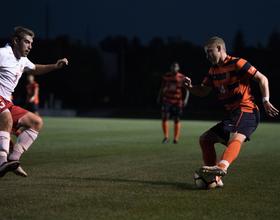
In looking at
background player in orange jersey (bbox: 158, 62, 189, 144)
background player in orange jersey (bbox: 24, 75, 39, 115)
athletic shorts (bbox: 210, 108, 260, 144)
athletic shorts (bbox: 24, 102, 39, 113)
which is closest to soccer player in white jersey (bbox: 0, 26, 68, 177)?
athletic shorts (bbox: 210, 108, 260, 144)

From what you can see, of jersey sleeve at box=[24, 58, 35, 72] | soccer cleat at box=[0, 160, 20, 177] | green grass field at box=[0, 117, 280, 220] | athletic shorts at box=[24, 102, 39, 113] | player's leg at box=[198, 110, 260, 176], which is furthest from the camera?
athletic shorts at box=[24, 102, 39, 113]

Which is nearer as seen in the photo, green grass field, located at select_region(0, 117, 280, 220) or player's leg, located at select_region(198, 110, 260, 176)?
green grass field, located at select_region(0, 117, 280, 220)

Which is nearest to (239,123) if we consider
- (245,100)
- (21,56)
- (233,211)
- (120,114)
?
(245,100)

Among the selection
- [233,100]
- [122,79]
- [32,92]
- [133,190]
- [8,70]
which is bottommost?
[122,79]

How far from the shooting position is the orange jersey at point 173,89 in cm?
1244

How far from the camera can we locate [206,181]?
468 centimetres

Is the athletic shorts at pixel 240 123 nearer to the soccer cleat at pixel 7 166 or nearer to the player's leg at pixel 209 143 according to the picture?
the player's leg at pixel 209 143

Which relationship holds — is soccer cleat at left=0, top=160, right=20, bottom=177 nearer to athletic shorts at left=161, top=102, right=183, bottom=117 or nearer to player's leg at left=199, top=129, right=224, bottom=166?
player's leg at left=199, top=129, right=224, bottom=166

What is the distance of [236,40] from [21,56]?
5397cm

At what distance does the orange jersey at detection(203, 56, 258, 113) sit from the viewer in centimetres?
495

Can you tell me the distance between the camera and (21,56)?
539 centimetres

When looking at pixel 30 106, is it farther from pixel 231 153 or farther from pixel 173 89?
pixel 231 153

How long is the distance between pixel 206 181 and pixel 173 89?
26.0 ft

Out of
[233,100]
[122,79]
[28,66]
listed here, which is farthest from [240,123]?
[122,79]
